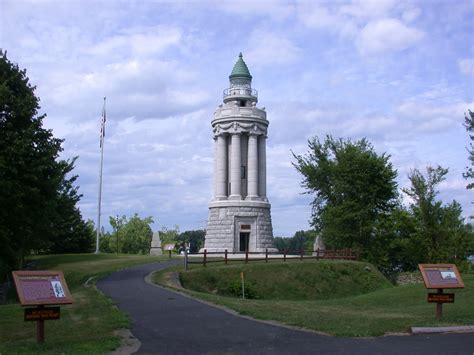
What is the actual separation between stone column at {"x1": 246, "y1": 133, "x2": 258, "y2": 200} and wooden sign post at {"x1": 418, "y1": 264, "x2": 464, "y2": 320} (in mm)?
36011

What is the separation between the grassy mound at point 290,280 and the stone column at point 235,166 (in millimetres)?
14238

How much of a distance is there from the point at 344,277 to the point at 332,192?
15974 millimetres

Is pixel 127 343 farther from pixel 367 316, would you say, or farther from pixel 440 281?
pixel 440 281

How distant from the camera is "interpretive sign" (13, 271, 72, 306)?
12.3m

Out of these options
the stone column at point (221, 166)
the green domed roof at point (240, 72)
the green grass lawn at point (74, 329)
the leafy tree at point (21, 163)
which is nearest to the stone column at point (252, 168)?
the stone column at point (221, 166)

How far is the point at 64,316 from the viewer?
17.1 metres

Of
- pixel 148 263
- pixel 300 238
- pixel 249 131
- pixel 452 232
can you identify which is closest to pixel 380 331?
pixel 148 263

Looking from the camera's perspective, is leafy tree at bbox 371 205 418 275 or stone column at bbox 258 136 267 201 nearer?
leafy tree at bbox 371 205 418 275

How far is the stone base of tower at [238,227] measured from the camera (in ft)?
170

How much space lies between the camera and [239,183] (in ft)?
173

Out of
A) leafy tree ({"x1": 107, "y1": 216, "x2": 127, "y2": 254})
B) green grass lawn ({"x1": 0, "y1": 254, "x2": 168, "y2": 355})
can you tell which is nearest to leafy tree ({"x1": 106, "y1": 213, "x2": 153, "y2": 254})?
leafy tree ({"x1": 107, "y1": 216, "x2": 127, "y2": 254})

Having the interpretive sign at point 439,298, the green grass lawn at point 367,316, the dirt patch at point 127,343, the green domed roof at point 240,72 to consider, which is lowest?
the dirt patch at point 127,343

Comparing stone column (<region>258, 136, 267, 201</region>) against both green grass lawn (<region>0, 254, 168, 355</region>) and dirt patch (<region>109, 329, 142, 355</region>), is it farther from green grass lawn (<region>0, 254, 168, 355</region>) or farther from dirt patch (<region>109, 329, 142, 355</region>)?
dirt patch (<region>109, 329, 142, 355</region>)

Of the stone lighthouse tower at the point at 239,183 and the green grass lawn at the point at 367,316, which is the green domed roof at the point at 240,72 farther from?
the green grass lawn at the point at 367,316
